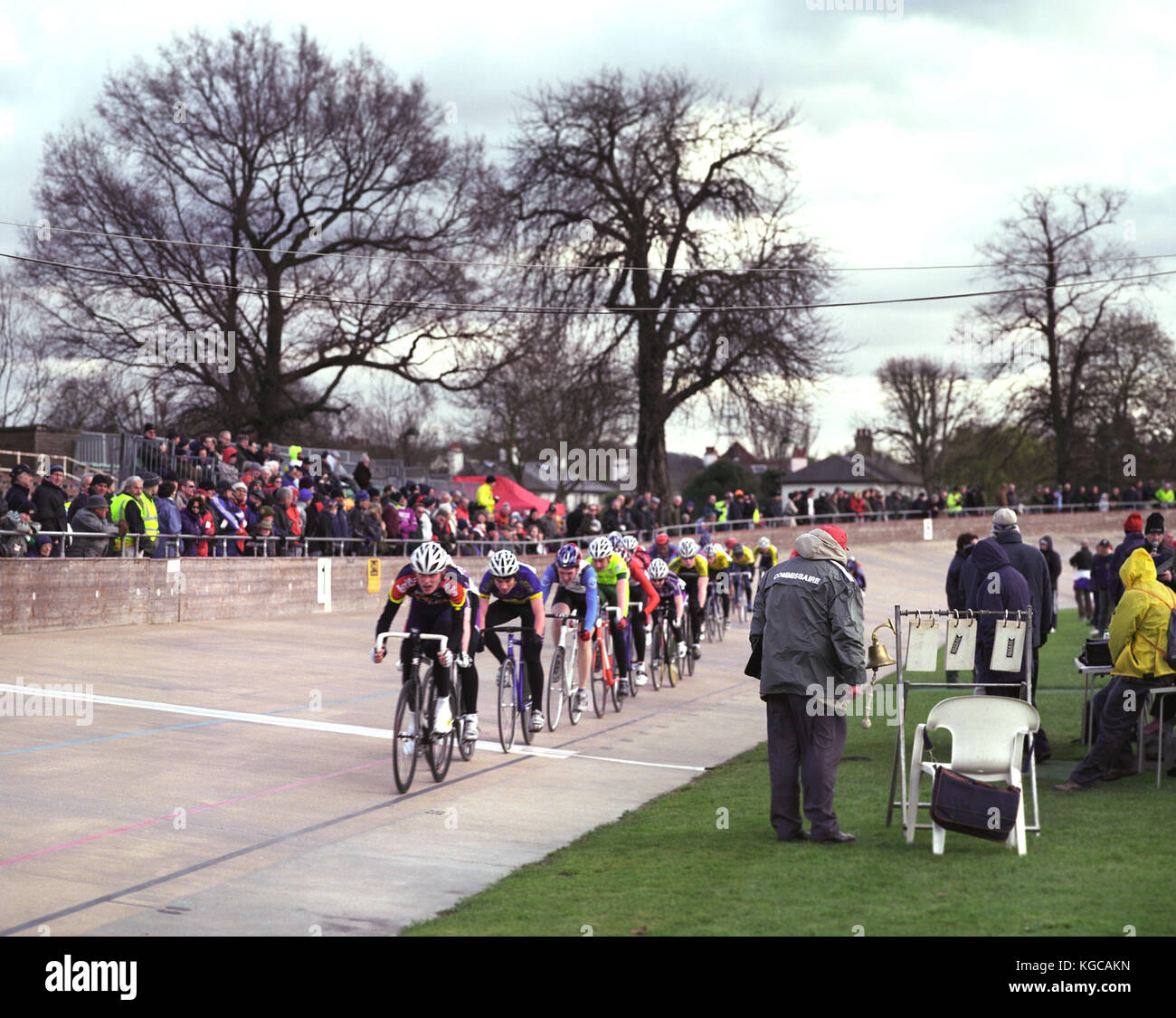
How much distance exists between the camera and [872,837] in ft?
26.4

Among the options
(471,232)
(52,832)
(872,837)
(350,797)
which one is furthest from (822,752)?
(471,232)

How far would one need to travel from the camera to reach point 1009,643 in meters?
8.92

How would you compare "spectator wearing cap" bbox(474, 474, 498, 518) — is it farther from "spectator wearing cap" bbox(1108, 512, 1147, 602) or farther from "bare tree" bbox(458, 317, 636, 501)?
"spectator wearing cap" bbox(1108, 512, 1147, 602)

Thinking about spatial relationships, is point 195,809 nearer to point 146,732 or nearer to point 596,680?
point 146,732

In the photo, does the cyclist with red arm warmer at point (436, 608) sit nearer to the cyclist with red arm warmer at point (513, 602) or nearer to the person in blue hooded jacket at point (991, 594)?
the cyclist with red arm warmer at point (513, 602)

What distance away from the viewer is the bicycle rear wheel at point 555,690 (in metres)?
13.5

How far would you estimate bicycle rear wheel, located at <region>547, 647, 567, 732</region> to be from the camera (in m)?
13.5

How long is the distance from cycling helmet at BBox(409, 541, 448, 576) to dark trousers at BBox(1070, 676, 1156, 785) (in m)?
4.77

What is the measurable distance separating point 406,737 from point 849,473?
342 feet

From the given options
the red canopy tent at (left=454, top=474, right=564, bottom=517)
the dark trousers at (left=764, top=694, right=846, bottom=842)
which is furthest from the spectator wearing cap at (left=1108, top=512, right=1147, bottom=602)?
the red canopy tent at (left=454, top=474, right=564, bottom=517)

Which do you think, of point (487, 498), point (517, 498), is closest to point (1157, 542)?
point (487, 498)

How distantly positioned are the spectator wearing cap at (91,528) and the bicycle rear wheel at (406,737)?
1029cm
